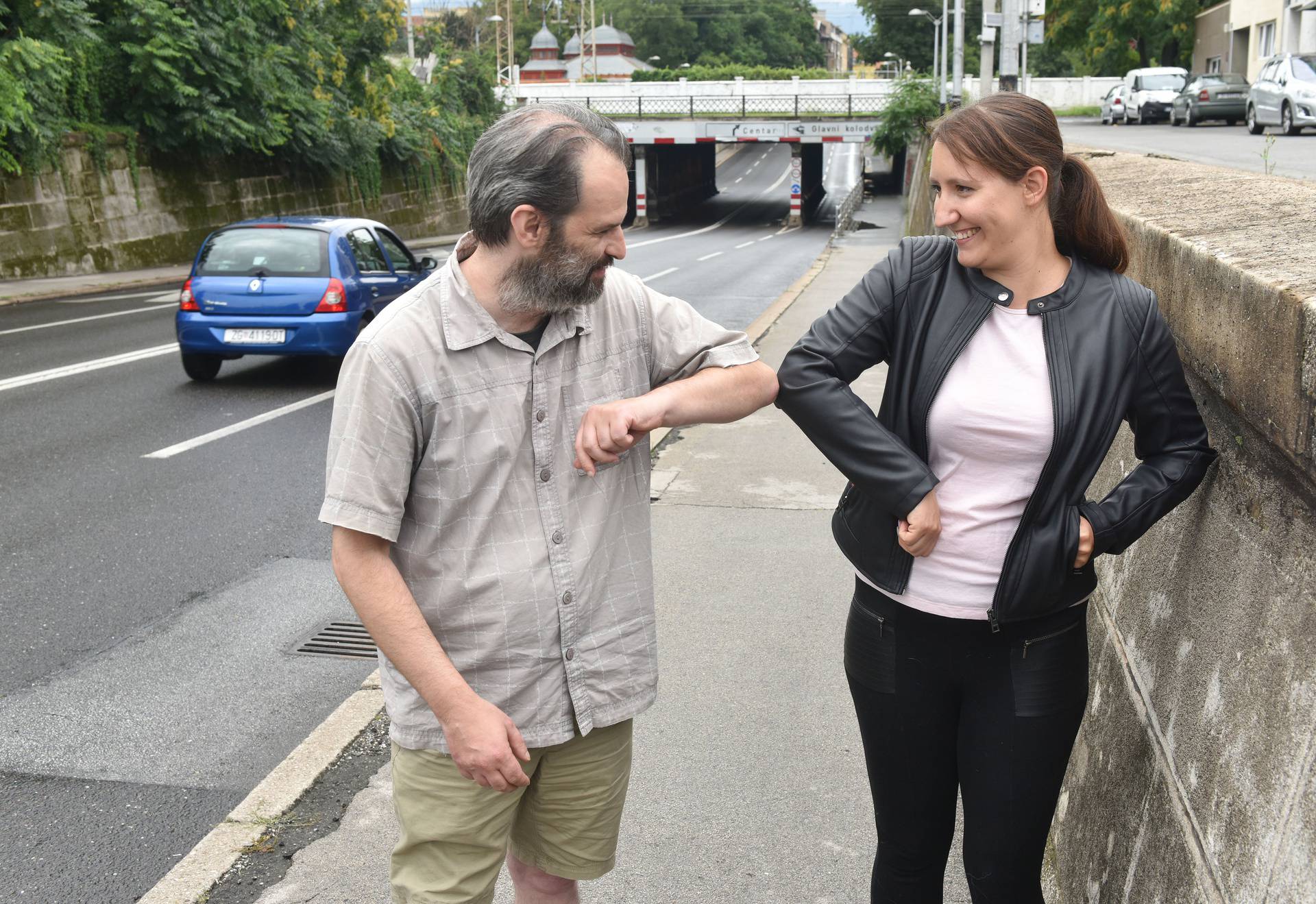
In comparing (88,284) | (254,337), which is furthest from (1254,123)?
(88,284)

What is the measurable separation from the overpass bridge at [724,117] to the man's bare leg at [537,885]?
50.9 meters

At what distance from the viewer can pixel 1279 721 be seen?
6.03 feet

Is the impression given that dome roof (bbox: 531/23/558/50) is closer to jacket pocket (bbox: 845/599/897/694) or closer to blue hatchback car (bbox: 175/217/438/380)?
blue hatchback car (bbox: 175/217/438/380)

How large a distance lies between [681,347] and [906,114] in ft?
119

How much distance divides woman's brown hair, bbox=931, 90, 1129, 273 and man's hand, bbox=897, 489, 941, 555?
0.54 metres

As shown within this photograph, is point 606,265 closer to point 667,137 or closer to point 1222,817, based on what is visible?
point 1222,817

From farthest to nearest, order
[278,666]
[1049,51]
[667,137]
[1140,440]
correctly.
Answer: [1049,51], [667,137], [278,666], [1140,440]

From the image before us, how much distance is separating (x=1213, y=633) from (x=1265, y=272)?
2.08 feet

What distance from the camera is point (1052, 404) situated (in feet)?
7.11

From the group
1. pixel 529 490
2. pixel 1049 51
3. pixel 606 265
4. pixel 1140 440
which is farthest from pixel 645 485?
pixel 1049 51

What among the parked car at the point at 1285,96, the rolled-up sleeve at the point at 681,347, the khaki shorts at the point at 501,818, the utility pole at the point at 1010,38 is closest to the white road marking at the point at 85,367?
the khaki shorts at the point at 501,818

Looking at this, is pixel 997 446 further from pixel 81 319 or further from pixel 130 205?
pixel 130 205

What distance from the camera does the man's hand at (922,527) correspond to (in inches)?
87.0

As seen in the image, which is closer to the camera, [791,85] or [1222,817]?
[1222,817]
